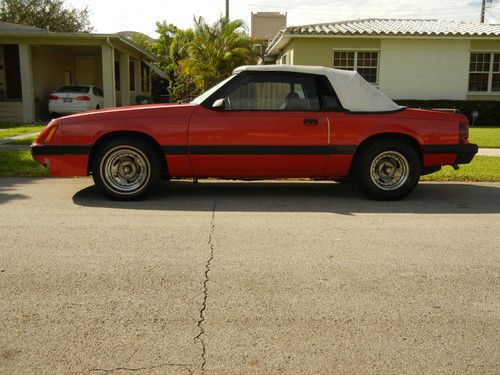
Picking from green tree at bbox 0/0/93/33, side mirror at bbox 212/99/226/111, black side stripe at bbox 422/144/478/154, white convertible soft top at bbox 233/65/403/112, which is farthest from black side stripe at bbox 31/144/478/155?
green tree at bbox 0/0/93/33

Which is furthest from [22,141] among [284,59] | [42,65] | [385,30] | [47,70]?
[284,59]

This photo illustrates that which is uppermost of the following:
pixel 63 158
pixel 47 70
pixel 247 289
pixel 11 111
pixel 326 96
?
pixel 47 70

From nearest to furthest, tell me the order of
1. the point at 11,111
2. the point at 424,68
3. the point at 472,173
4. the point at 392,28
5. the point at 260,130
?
the point at 260,130, the point at 472,173, the point at 11,111, the point at 424,68, the point at 392,28

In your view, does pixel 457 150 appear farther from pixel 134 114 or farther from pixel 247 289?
pixel 247 289

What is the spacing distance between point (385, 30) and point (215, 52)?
782 centimetres

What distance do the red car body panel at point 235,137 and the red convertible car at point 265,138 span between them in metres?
0.01

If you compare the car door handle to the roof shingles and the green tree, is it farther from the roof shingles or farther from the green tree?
the green tree

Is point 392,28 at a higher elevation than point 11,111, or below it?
higher

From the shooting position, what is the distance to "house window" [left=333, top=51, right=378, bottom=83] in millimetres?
22344

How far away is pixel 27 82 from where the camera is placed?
20.9 m

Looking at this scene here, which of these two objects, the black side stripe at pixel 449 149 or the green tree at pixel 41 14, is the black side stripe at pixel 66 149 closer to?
the black side stripe at pixel 449 149

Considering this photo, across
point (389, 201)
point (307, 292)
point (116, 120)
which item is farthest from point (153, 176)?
point (307, 292)

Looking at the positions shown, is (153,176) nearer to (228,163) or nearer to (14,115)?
(228,163)

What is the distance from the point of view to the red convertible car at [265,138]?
6.73m
